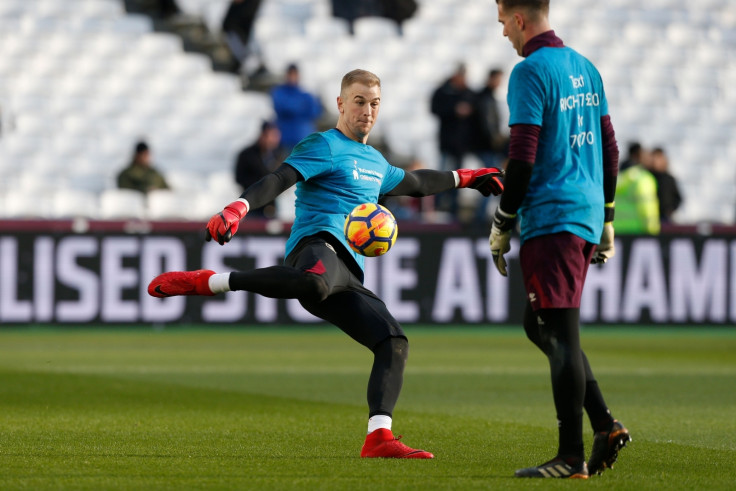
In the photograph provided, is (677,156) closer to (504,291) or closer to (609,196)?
(504,291)

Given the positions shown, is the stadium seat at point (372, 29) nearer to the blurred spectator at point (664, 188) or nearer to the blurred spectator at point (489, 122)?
the blurred spectator at point (489, 122)

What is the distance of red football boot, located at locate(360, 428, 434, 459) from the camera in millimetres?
6441

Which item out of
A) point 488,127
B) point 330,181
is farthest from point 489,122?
point 330,181

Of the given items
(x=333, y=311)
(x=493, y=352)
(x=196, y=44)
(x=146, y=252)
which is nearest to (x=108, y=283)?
(x=146, y=252)

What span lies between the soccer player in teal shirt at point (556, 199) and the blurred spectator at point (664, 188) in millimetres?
12938

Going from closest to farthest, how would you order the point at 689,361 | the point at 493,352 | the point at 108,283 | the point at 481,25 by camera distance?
the point at 689,361 → the point at 493,352 → the point at 108,283 → the point at 481,25

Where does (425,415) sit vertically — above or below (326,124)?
below

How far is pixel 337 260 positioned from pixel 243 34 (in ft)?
48.2

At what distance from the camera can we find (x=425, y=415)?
8719 mm

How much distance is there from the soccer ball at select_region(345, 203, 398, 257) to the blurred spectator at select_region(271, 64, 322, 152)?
11213 millimetres

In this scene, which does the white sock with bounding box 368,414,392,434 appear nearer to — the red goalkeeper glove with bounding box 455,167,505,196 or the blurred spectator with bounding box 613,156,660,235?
the red goalkeeper glove with bounding box 455,167,505,196

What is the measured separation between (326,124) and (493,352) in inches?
274

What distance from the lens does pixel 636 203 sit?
17016 mm

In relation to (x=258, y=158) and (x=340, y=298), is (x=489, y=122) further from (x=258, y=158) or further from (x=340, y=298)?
(x=340, y=298)
